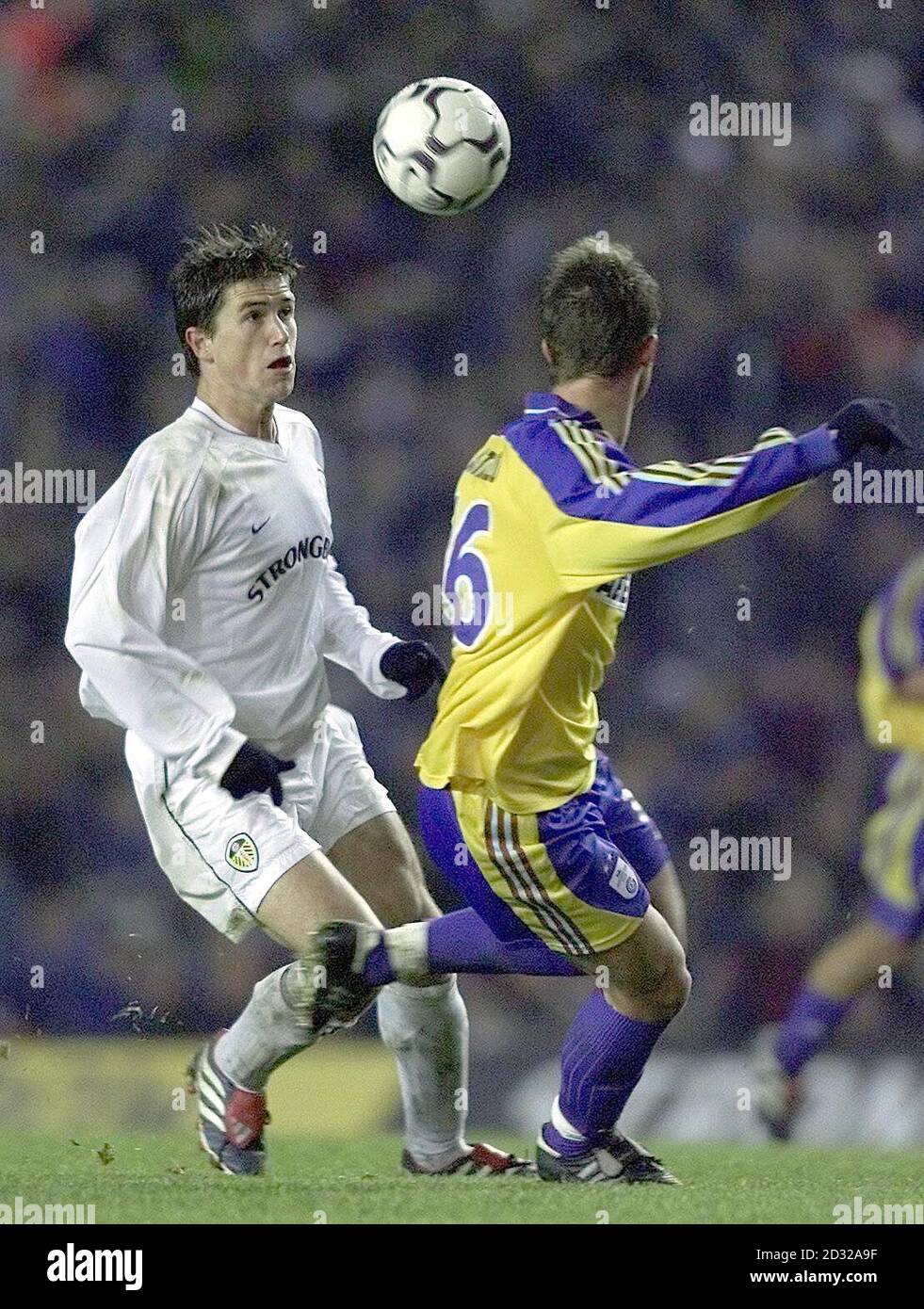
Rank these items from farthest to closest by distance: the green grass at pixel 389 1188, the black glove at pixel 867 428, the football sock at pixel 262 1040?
the football sock at pixel 262 1040
the green grass at pixel 389 1188
the black glove at pixel 867 428

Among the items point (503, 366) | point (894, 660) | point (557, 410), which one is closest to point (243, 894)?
point (557, 410)

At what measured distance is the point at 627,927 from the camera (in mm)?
4492

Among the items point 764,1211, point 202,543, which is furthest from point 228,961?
point 764,1211

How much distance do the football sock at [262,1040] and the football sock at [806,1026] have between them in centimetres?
183

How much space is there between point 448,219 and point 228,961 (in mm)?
2504

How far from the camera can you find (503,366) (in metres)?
7.32

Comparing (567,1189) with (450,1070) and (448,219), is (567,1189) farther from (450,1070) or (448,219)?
(448,219)

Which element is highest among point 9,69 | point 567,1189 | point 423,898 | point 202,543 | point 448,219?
point 9,69

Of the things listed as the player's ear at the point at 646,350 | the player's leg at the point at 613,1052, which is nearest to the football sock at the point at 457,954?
the player's leg at the point at 613,1052

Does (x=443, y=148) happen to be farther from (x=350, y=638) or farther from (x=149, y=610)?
(x=149, y=610)

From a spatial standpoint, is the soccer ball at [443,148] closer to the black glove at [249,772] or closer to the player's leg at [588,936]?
the black glove at [249,772]

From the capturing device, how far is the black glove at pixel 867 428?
4078mm

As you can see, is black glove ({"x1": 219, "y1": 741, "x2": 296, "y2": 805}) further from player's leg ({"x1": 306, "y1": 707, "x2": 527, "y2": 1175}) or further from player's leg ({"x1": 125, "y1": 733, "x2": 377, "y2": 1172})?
player's leg ({"x1": 306, "y1": 707, "x2": 527, "y2": 1175})

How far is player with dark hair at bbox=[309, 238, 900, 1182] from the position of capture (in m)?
4.42
